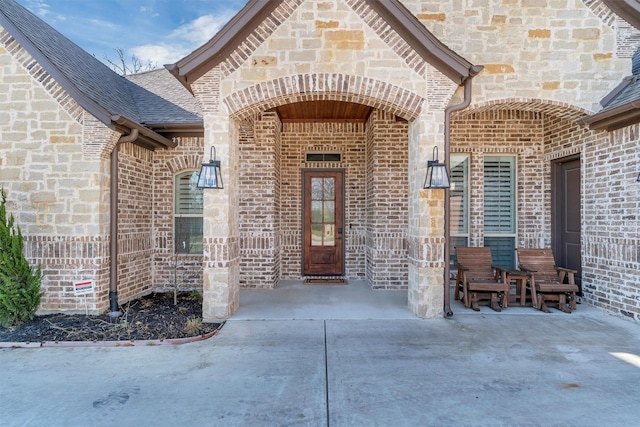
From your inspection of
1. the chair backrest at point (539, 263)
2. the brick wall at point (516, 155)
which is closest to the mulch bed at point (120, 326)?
the chair backrest at point (539, 263)

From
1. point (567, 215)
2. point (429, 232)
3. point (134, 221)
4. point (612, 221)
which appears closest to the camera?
point (429, 232)

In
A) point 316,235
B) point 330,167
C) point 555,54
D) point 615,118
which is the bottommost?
point 316,235

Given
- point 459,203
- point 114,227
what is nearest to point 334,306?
point 459,203

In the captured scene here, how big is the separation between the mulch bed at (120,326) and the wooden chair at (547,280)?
5.49 meters

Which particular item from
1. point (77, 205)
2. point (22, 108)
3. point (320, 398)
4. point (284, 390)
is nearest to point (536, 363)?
point (320, 398)

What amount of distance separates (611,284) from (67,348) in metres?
8.33

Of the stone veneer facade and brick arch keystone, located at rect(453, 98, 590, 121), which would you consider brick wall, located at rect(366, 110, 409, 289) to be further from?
brick arch keystone, located at rect(453, 98, 590, 121)

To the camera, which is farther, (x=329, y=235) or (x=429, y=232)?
(x=329, y=235)

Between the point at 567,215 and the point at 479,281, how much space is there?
264cm

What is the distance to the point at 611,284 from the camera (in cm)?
597

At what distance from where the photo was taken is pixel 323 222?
29.0ft

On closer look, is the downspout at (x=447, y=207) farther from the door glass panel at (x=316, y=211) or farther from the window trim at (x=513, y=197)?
the door glass panel at (x=316, y=211)

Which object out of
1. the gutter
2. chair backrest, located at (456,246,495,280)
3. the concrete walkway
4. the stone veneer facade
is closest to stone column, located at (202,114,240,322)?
the stone veneer facade

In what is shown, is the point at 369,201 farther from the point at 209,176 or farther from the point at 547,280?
the point at 209,176
